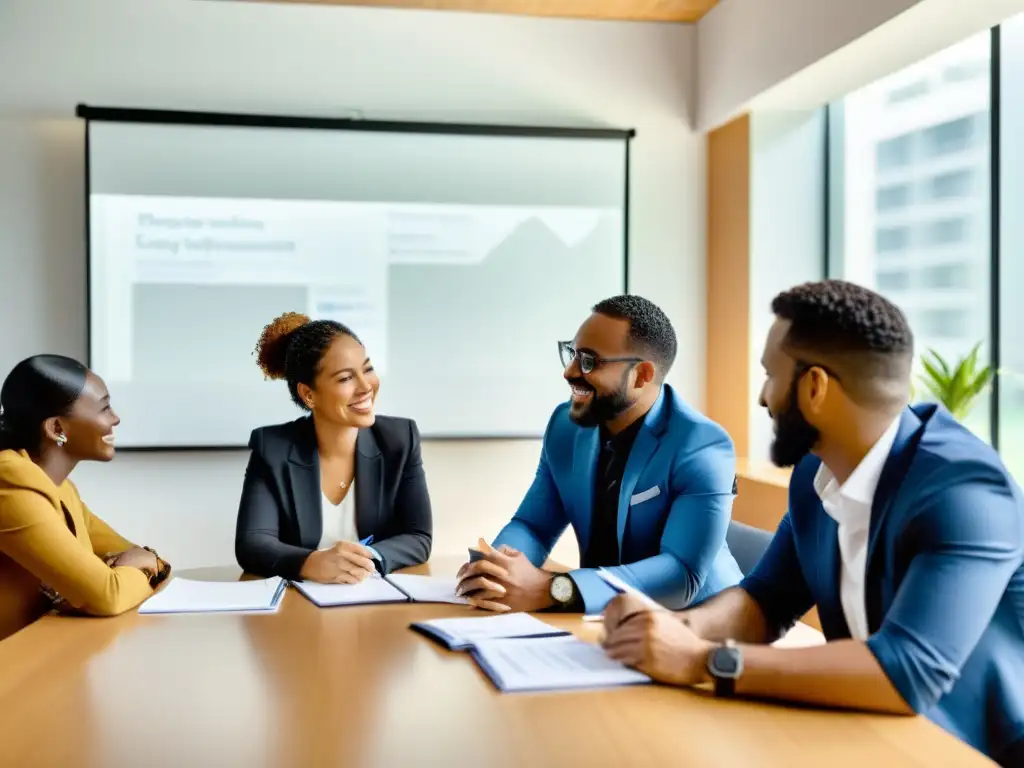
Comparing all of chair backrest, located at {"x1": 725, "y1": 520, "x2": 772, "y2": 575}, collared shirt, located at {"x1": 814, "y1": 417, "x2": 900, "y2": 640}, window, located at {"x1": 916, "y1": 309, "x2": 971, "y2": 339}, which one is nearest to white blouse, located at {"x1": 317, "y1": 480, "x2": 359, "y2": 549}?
chair backrest, located at {"x1": 725, "y1": 520, "x2": 772, "y2": 575}

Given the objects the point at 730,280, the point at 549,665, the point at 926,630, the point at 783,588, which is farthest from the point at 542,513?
the point at 730,280

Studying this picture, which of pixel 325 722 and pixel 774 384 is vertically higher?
pixel 774 384

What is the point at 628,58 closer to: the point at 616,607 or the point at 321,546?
the point at 321,546

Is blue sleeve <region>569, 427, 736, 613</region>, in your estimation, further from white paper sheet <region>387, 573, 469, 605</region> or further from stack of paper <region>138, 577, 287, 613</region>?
stack of paper <region>138, 577, 287, 613</region>

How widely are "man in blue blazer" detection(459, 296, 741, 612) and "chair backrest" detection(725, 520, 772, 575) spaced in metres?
A: 0.04

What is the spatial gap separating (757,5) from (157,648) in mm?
3633

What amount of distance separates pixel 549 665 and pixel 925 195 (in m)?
3.25

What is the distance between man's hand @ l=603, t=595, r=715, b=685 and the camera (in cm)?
161

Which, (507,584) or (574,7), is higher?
(574,7)

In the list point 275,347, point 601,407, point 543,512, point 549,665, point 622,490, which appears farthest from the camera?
point 275,347

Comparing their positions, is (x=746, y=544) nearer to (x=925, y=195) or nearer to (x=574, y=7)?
(x=925, y=195)

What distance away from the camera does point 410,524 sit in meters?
3.05

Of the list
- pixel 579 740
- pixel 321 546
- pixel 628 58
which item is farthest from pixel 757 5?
pixel 579 740

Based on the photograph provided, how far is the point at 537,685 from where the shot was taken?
5.33 ft
